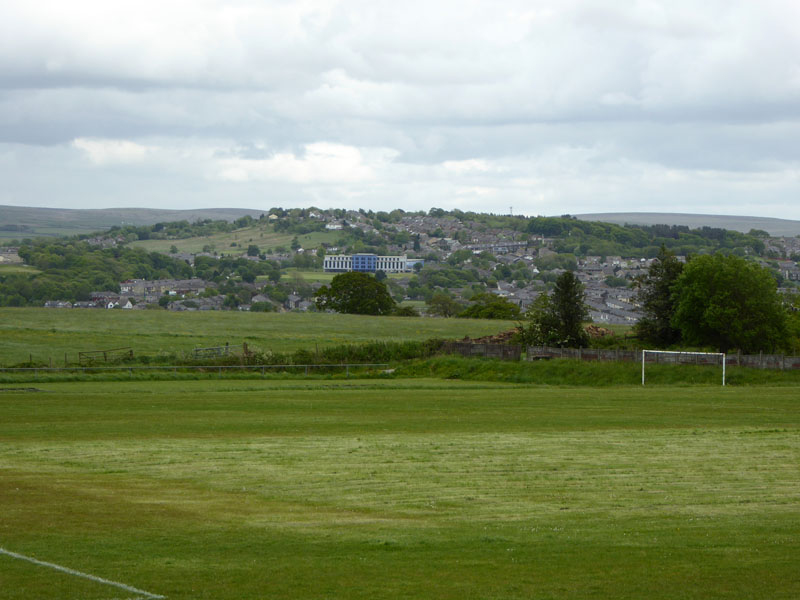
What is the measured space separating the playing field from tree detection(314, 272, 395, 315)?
89.3 m

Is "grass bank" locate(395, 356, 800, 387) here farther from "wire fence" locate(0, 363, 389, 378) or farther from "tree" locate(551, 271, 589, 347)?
"tree" locate(551, 271, 589, 347)

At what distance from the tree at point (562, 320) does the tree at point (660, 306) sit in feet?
23.7

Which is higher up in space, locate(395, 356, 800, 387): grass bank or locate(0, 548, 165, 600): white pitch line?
locate(0, 548, 165, 600): white pitch line

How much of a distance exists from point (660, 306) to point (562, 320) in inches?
371

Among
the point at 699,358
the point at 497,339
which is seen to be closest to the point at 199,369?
the point at 497,339

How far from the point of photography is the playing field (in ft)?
38.0

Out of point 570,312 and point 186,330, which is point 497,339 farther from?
point 186,330

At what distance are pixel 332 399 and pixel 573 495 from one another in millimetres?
25722

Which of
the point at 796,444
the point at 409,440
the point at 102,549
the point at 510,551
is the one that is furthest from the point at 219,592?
the point at 796,444

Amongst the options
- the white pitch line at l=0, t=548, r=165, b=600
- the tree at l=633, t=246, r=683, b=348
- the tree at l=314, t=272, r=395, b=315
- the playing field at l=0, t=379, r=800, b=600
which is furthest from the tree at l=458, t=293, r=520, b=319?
the white pitch line at l=0, t=548, r=165, b=600

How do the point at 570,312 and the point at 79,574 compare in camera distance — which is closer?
the point at 79,574

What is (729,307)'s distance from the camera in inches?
2657

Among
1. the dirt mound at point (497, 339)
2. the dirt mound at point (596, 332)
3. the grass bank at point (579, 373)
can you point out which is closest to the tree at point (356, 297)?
the dirt mound at point (596, 332)

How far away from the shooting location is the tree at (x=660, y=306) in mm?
74188
